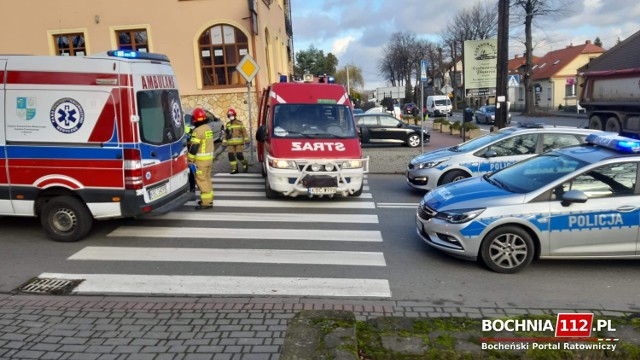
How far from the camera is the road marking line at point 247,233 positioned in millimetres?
7348

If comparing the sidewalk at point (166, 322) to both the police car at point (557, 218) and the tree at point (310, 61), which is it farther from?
the tree at point (310, 61)

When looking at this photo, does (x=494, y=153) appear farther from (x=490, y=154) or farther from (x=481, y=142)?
(x=481, y=142)

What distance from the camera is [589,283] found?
561 cm

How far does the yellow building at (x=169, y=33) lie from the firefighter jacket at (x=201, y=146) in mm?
14224

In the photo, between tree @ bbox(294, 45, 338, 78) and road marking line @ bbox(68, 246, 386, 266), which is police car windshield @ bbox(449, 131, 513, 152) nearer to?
road marking line @ bbox(68, 246, 386, 266)

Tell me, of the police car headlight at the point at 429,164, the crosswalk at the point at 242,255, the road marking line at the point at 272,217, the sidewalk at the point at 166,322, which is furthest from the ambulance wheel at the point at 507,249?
the police car headlight at the point at 429,164

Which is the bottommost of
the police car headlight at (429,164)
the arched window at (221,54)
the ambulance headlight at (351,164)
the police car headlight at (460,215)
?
the police car headlight at (460,215)

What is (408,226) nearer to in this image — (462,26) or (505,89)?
(505,89)

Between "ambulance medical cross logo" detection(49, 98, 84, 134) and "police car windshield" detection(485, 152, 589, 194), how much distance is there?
5.69 m

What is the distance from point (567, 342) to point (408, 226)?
15.1 ft

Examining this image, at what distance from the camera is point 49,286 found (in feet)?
18.1

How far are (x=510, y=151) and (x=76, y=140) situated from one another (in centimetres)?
773

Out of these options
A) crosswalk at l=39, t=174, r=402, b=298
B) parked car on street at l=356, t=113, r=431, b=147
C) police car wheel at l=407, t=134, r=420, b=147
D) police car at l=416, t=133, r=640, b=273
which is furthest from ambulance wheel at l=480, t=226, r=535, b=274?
police car wheel at l=407, t=134, r=420, b=147

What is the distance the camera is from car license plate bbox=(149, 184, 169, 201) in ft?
23.4
